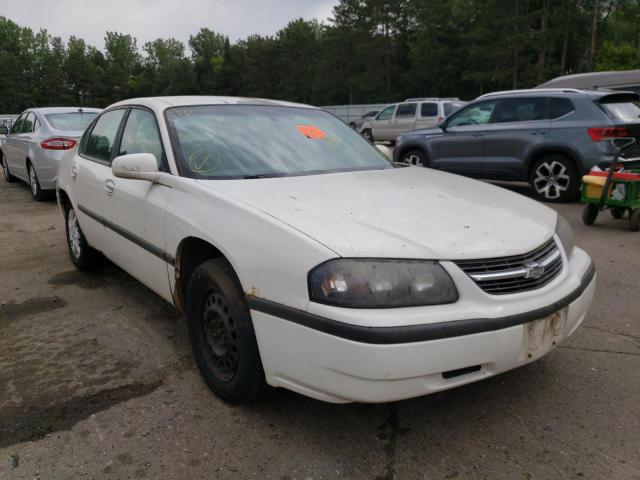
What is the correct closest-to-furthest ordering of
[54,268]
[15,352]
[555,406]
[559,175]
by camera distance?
[555,406] → [15,352] → [54,268] → [559,175]

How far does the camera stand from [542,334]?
2.17m

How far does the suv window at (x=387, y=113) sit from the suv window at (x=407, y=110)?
0.38 meters

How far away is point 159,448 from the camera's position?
88.0 inches

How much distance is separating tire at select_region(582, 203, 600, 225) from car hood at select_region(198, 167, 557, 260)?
3.78 metres

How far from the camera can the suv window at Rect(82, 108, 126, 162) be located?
3.92 meters

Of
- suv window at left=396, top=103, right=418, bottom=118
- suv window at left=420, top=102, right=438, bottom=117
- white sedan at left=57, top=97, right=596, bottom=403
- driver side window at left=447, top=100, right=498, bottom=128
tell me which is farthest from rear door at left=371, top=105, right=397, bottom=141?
white sedan at left=57, top=97, right=596, bottom=403

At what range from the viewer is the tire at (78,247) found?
14.9 feet

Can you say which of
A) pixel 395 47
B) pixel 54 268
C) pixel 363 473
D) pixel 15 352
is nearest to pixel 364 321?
pixel 363 473

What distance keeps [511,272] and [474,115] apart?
7429mm

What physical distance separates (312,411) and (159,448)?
698 mm

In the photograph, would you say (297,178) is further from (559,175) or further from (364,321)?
(559,175)

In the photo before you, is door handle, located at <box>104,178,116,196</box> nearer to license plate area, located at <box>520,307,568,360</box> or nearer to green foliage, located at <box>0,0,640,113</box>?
license plate area, located at <box>520,307,568,360</box>

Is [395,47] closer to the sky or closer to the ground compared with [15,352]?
closer to the sky

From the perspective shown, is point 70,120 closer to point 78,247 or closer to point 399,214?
point 78,247
